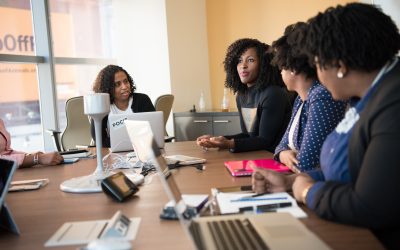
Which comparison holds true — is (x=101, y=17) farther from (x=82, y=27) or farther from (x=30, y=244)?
(x=30, y=244)

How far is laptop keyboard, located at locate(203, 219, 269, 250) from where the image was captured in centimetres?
90

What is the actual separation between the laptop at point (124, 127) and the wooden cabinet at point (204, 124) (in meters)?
2.09

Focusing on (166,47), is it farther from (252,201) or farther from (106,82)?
(252,201)

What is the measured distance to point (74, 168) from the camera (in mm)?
2062

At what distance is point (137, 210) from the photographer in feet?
4.13

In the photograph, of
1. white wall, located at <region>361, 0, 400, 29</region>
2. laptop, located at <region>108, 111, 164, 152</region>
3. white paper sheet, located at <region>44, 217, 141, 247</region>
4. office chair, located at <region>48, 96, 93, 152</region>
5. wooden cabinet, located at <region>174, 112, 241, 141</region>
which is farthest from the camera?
wooden cabinet, located at <region>174, 112, 241, 141</region>

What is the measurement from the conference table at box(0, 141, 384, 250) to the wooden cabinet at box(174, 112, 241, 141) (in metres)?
2.31

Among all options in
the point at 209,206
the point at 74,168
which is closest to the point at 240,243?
the point at 209,206

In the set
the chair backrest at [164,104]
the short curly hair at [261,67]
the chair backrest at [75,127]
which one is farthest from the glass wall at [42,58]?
the short curly hair at [261,67]

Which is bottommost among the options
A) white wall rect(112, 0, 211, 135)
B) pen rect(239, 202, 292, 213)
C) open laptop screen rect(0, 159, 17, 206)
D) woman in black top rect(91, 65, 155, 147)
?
pen rect(239, 202, 292, 213)

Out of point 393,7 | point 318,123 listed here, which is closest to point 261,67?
point 318,123

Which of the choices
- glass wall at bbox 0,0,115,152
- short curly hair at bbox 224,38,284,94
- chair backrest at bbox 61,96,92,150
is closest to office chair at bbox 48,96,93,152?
chair backrest at bbox 61,96,92,150

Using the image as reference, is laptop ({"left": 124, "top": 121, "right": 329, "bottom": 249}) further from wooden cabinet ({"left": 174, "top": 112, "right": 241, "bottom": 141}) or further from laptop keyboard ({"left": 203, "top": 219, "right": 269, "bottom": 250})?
wooden cabinet ({"left": 174, "top": 112, "right": 241, "bottom": 141})

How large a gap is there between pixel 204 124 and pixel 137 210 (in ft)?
10.8
